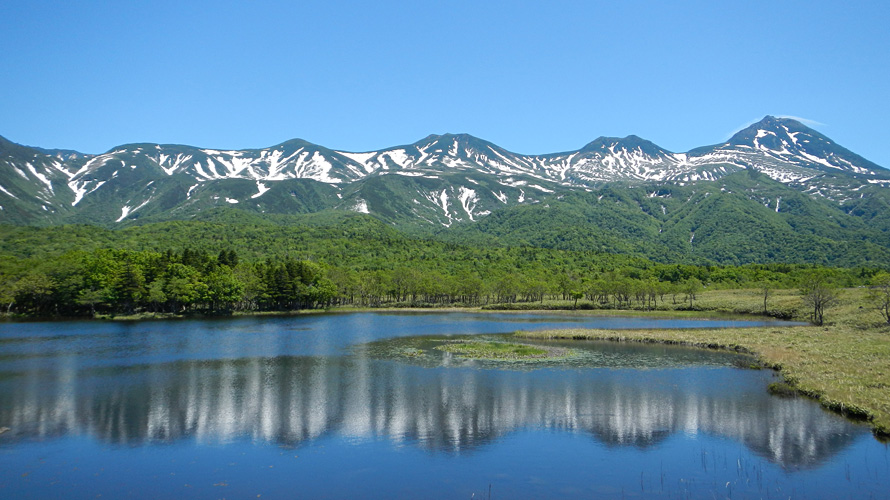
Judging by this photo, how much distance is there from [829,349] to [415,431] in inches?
1694

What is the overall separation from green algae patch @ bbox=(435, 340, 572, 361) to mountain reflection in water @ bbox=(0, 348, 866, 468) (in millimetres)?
6707

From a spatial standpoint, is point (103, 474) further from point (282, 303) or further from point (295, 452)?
point (282, 303)

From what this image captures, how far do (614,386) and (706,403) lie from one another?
6.96m

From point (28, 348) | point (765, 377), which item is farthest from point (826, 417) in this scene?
point (28, 348)

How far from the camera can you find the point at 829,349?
5112 centimetres

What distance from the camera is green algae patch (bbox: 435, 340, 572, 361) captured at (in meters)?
55.9

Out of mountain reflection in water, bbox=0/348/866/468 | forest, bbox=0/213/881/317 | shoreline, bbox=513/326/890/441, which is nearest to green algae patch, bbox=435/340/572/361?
mountain reflection in water, bbox=0/348/866/468

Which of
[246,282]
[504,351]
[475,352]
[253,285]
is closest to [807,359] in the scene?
[504,351]

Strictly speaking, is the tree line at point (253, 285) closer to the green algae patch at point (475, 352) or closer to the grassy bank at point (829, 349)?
the grassy bank at point (829, 349)

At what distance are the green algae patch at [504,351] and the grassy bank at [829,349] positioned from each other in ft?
34.2

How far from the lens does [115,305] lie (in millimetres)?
102812

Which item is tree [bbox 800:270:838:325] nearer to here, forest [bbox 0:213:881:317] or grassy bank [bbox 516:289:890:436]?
grassy bank [bbox 516:289:890:436]

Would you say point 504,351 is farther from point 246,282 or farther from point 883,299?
point 246,282

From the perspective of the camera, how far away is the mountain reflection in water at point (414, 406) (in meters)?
30.5
